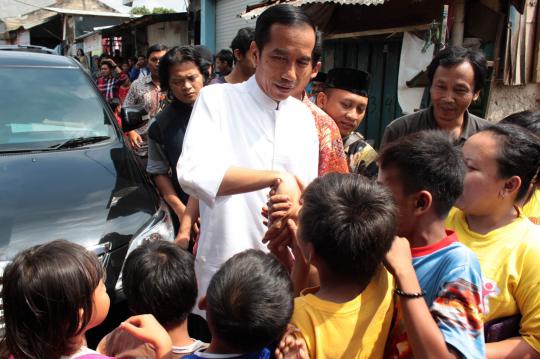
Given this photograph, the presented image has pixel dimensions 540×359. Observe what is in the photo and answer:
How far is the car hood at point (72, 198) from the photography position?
2076 millimetres

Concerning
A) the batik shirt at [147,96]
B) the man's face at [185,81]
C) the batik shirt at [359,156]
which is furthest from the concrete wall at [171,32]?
the batik shirt at [359,156]

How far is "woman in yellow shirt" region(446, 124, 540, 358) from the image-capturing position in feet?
4.66

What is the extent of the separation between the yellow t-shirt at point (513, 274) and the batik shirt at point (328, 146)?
0.69 m

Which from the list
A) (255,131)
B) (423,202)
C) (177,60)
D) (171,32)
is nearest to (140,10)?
(171,32)

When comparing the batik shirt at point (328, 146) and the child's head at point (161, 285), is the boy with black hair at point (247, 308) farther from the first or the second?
the batik shirt at point (328, 146)

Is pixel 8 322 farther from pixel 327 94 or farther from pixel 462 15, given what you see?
pixel 462 15

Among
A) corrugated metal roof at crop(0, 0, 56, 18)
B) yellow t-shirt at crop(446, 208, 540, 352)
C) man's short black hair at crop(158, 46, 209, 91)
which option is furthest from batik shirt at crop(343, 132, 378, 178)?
corrugated metal roof at crop(0, 0, 56, 18)

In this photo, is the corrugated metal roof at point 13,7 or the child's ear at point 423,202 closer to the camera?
the child's ear at point 423,202

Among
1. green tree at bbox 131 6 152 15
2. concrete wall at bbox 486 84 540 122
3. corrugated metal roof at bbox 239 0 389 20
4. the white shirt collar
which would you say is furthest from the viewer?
green tree at bbox 131 6 152 15

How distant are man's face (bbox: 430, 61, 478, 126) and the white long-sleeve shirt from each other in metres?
1.12

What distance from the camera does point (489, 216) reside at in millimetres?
1573

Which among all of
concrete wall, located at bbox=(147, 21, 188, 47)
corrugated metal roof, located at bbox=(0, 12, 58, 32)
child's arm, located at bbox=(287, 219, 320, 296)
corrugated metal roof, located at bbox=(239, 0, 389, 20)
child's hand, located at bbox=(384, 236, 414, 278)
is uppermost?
corrugated metal roof, located at bbox=(0, 12, 58, 32)

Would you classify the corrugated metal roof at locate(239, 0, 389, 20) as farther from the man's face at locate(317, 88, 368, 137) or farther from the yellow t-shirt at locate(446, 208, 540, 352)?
the yellow t-shirt at locate(446, 208, 540, 352)

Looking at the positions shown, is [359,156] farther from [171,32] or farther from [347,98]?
[171,32]
